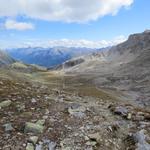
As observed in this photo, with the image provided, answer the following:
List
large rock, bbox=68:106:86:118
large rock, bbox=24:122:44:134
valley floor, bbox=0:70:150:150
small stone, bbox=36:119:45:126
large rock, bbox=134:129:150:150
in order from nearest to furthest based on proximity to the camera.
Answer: valley floor, bbox=0:70:150:150
large rock, bbox=134:129:150:150
large rock, bbox=24:122:44:134
small stone, bbox=36:119:45:126
large rock, bbox=68:106:86:118

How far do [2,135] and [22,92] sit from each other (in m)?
5.95

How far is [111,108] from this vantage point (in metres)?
19.2

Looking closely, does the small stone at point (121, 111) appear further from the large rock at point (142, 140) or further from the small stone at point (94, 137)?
the small stone at point (94, 137)

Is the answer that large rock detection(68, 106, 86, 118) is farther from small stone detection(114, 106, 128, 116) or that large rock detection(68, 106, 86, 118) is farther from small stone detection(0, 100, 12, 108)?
small stone detection(0, 100, 12, 108)

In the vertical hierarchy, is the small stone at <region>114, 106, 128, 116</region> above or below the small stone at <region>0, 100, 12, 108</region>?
below

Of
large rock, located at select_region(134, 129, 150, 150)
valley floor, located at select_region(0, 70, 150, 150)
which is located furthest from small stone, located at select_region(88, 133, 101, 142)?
large rock, located at select_region(134, 129, 150, 150)

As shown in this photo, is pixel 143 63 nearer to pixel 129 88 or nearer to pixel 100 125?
pixel 129 88

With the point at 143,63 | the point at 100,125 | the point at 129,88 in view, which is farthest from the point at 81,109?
the point at 143,63

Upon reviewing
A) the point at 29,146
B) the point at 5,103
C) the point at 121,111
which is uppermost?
the point at 5,103

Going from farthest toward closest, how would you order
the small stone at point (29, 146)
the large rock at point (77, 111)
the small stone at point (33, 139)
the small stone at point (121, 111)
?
the small stone at point (121, 111) < the large rock at point (77, 111) < the small stone at point (33, 139) < the small stone at point (29, 146)

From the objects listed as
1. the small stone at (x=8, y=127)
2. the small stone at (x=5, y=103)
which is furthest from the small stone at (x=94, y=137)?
the small stone at (x=5, y=103)

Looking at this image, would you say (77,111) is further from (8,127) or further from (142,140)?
(8,127)

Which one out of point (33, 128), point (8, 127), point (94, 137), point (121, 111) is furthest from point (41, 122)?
point (121, 111)

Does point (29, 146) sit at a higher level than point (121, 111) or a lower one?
lower
